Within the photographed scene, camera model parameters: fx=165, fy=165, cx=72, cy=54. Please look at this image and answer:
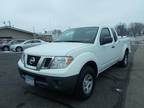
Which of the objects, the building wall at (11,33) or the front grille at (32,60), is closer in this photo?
the front grille at (32,60)

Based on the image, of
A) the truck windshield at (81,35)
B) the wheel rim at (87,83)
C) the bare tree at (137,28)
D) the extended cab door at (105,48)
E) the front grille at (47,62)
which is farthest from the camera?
the bare tree at (137,28)

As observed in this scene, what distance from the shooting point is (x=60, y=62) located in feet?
11.5

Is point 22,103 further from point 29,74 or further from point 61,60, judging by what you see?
point 61,60

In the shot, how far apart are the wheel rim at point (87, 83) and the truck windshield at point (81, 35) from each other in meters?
1.01

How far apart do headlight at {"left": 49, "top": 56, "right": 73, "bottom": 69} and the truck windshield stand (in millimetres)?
1241

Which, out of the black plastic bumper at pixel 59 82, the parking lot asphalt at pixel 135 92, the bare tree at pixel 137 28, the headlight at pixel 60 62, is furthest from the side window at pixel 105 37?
the bare tree at pixel 137 28

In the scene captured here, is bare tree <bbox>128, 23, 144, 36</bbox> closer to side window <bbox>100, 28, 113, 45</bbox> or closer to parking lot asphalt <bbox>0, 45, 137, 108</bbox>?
A: side window <bbox>100, 28, 113, 45</bbox>

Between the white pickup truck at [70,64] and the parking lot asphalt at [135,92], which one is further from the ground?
the white pickup truck at [70,64]

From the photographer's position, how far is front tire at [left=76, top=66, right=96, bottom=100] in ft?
12.4

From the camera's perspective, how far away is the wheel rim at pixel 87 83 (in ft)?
13.1

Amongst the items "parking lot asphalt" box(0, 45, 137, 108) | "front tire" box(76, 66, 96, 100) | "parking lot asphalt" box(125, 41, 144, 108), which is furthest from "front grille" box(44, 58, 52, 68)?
"parking lot asphalt" box(125, 41, 144, 108)

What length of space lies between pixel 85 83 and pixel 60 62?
929 millimetres

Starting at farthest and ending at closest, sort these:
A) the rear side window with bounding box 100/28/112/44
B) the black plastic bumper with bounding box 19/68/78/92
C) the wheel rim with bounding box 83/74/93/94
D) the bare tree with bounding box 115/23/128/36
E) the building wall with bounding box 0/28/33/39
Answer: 1. the building wall with bounding box 0/28/33/39
2. the bare tree with bounding box 115/23/128/36
3. the rear side window with bounding box 100/28/112/44
4. the wheel rim with bounding box 83/74/93/94
5. the black plastic bumper with bounding box 19/68/78/92

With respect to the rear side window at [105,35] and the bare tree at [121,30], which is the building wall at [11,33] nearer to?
the bare tree at [121,30]
